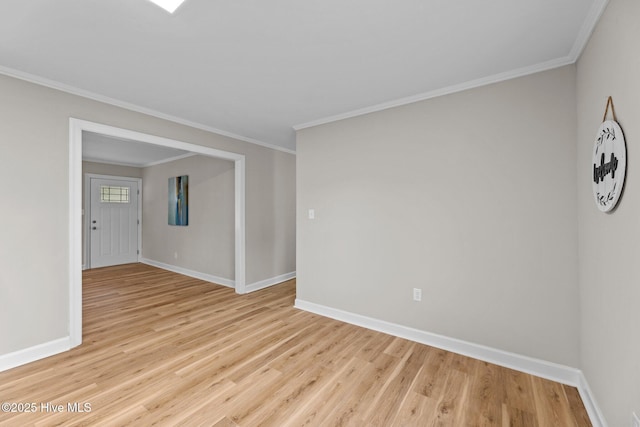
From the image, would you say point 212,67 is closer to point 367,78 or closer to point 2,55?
point 367,78

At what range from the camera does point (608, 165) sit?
1.43 m

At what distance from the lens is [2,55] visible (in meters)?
1.98

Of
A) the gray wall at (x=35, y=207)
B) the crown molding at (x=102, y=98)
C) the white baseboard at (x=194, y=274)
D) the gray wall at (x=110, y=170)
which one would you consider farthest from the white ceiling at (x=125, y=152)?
the white baseboard at (x=194, y=274)

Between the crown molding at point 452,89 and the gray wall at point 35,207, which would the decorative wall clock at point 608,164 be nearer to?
the crown molding at point 452,89

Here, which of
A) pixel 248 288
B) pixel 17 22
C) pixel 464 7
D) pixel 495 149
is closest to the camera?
pixel 464 7

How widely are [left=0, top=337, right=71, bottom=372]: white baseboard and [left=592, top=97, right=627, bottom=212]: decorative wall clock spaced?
13.6ft

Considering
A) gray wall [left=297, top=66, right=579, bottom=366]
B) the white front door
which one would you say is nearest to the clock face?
gray wall [left=297, top=66, right=579, bottom=366]

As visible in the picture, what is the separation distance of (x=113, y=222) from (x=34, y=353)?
184 inches

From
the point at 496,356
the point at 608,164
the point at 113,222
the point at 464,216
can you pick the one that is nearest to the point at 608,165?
the point at 608,164

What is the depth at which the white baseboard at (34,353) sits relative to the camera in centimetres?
217

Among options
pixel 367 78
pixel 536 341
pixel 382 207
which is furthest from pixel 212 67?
pixel 536 341

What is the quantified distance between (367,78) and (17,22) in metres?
2.35

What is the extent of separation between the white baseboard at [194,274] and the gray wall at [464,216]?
6.62 feet

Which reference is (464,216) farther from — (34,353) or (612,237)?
(34,353)
